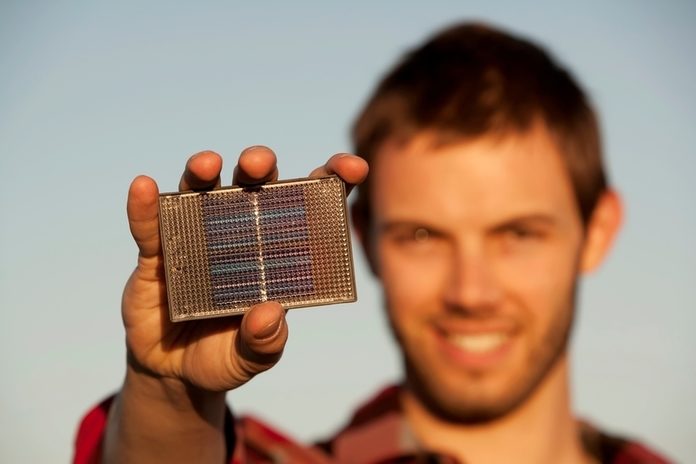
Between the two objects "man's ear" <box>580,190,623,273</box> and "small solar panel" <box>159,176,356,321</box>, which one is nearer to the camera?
"small solar panel" <box>159,176,356,321</box>

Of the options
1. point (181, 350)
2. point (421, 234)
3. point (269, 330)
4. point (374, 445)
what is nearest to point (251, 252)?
point (269, 330)

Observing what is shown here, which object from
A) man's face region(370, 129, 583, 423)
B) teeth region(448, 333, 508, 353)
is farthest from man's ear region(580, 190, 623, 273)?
teeth region(448, 333, 508, 353)

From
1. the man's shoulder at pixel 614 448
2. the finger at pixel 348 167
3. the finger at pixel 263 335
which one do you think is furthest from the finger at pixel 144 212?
the man's shoulder at pixel 614 448

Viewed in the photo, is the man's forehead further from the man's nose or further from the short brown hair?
the man's nose

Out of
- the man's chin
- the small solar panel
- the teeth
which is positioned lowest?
the man's chin

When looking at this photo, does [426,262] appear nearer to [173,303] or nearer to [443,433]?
[443,433]

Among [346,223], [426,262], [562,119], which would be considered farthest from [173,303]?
[562,119]

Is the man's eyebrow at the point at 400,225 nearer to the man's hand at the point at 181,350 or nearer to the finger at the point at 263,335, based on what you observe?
the man's hand at the point at 181,350

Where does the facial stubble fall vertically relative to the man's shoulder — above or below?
above
